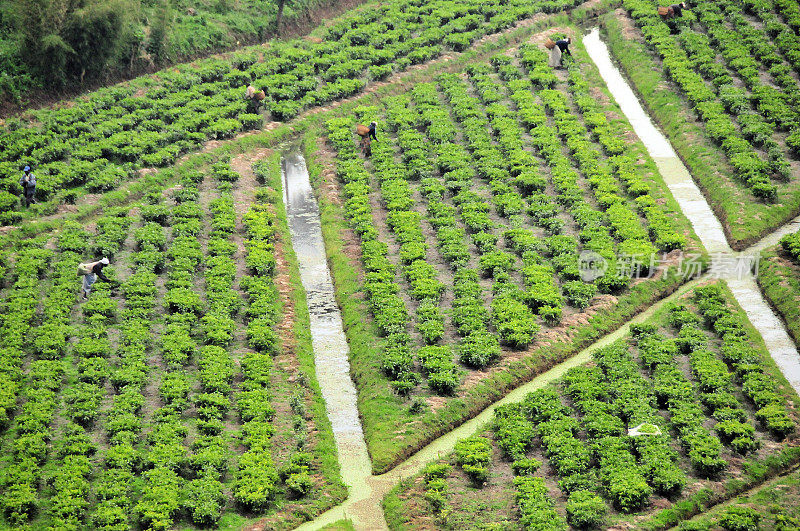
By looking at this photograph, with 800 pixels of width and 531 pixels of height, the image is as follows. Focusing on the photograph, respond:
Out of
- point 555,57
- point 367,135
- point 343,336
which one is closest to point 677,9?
point 555,57

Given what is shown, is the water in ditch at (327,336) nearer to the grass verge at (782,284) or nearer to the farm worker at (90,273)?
the farm worker at (90,273)

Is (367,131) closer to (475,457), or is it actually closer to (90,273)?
(90,273)

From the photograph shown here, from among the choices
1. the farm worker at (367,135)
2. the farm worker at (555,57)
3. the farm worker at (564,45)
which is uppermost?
the farm worker at (564,45)

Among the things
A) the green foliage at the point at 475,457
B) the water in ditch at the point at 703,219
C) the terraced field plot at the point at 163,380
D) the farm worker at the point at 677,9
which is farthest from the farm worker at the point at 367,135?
the farm worker at the point at 677,9

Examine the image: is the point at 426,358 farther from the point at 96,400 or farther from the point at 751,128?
the point at 751,128

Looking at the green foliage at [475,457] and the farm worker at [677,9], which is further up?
the farm worker at [677,9]

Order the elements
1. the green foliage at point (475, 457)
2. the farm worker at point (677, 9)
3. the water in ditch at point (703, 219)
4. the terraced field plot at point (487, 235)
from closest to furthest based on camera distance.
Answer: the green foliage at point (475, 457) → the terraced field plot at point (487, 235) → the water in ditch at point (703, 219) → the farm worker at point (677, 9)

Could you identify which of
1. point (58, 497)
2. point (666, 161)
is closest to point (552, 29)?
point (666, 161)
